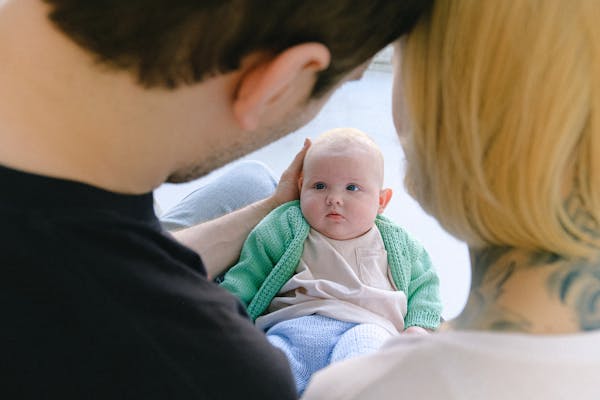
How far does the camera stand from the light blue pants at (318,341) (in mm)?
1248

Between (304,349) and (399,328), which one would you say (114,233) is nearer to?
(304,349)

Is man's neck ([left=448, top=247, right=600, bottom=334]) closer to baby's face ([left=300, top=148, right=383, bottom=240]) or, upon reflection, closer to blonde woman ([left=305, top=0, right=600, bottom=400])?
blonde woman ([left=305, top=0, right=600, bottom=400])

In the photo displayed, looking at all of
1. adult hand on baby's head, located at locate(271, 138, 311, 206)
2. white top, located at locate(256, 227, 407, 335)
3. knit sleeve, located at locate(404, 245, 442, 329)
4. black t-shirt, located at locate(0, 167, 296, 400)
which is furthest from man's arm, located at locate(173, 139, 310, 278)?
black t-shirt, located at locate(0, 167, 296, 400)

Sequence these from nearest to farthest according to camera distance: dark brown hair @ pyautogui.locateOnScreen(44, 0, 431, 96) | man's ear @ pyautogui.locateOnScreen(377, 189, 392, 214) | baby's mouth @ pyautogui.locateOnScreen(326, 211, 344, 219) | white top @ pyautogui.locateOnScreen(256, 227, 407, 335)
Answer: dark brown hair @ pyautogui.locateOnScreen(44, 0, 431, 96), white top @ pyautogui.locateOnScreen(256, 227, 407, 335), baby's mouth @ pyautogui.locateOnScreen(326, 211, 344, 219), man's ear @ pyautogui.locateOnScreen(377, 189, 392, 214)

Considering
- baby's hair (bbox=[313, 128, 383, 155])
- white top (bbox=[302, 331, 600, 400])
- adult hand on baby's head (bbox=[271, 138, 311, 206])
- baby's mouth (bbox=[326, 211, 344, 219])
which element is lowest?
baby's mouth (bbox=[326, 211, 344, 219])

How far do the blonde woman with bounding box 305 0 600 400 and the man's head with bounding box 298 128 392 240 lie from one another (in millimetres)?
812

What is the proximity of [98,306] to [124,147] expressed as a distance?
0.14 m

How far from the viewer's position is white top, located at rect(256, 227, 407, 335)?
1.39 m

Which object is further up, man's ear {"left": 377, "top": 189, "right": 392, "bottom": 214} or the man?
the man

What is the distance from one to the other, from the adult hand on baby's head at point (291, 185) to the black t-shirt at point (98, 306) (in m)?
0.94

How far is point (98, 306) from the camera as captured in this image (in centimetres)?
59

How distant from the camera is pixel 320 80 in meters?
0.65

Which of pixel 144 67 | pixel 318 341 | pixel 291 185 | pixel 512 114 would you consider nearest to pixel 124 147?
pixel 144 67

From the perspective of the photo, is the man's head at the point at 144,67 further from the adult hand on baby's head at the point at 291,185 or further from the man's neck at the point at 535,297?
the adult hand on baby's head at the point at 291,185
